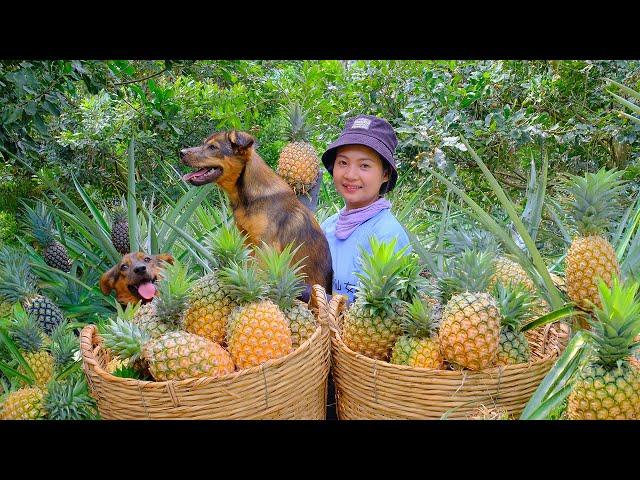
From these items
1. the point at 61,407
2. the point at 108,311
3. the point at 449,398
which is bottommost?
the point at 108,311

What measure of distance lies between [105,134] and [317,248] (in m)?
2.60

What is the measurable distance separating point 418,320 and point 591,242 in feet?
1.62

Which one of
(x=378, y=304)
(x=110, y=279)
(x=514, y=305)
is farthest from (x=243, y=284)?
(x=110, y=279)

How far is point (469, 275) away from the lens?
1546mm

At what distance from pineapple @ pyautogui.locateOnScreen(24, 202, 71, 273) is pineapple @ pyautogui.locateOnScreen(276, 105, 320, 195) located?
1.38m

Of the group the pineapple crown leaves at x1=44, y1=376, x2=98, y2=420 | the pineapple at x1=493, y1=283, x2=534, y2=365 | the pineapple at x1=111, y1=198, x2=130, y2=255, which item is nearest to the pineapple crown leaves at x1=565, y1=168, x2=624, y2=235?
the pineapple at x1=493, y1=283, x2=534, y2=365

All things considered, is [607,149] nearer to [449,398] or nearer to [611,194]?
[611,194]

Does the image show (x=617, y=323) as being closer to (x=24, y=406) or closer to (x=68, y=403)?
(x=68, y=403)

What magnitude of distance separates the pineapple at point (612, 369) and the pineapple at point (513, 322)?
8.9 inches

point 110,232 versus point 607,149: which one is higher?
point 607,149

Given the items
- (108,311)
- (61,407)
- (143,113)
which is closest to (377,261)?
(61,407)

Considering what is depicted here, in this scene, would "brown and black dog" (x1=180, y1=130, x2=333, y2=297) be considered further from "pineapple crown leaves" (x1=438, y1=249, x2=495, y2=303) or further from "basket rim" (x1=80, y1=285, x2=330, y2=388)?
"pineapple crown leaves" (x1=438, y1=249, x2=495, y2=303)

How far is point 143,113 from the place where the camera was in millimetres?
4484

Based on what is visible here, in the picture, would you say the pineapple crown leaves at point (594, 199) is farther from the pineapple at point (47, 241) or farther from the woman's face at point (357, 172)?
the pineapple at point (47, 241)
